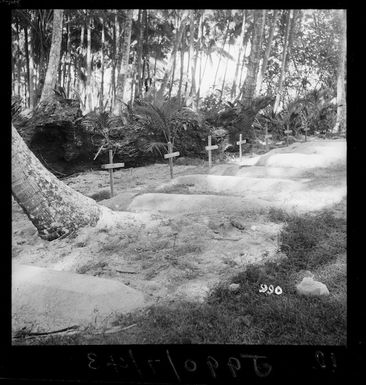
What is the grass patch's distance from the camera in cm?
218

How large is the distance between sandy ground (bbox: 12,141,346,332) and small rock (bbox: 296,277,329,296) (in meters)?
0.31

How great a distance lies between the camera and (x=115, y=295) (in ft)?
7.53

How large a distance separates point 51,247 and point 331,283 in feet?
6.90

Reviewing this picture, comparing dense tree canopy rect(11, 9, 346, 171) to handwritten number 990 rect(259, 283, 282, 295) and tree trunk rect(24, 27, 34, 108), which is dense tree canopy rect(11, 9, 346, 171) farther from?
handwritten number 990 rect(259, 283, 282, 295)

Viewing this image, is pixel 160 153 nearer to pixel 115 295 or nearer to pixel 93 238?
pixel 93 238

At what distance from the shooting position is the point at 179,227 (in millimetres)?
2691

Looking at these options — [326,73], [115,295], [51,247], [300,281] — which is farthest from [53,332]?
[326,73]

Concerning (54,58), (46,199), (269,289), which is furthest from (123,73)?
(269,289)

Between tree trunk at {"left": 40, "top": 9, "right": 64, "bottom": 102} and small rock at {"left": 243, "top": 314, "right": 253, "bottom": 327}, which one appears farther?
tree trunk at {"left": 40, "top": 9, "right": 64, "bottom": 102}

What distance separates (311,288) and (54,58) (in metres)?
3.42

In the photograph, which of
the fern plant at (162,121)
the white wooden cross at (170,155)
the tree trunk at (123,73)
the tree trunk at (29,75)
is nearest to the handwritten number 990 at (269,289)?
the white wooden cross at (170,155)

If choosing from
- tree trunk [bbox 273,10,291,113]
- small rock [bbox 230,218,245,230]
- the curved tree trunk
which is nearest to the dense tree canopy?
tree trunk [bbox 273,10,291,113]

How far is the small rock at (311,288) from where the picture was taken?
7.49 ft

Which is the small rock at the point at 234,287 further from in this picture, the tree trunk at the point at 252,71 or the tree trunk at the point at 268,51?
the tree trunk at the point at 252,71
